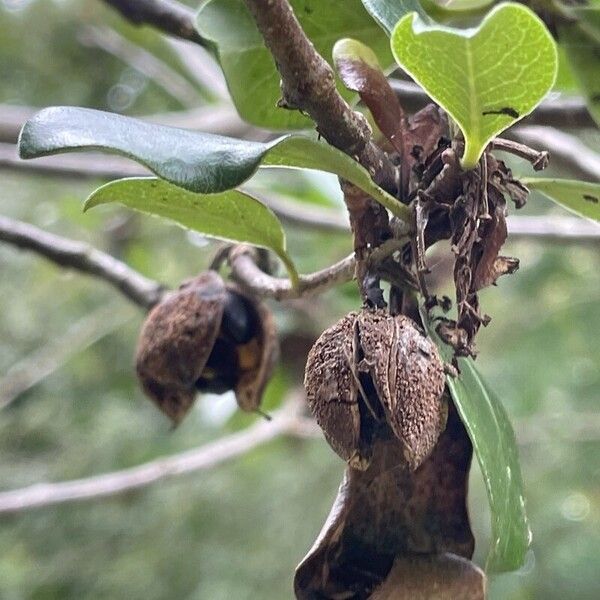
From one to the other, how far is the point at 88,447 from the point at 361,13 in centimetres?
239

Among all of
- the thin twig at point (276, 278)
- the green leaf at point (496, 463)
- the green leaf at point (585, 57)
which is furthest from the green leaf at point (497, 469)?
the green leaf at point (585, 57)

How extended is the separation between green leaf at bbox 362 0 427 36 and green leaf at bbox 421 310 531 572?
0.21 meters

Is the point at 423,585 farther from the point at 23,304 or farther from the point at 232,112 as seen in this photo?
the point at 23,304

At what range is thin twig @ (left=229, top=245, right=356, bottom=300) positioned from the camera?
0.81 metres

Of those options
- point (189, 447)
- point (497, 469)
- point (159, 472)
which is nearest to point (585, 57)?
point (497, 469)

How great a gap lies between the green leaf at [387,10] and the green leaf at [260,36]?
0.15 m

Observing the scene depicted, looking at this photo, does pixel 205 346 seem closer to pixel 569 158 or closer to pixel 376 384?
pixel 376 384

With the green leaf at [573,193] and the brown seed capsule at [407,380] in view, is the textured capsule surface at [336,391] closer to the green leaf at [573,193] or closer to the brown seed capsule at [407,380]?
the brown seed capsule at [407,380]

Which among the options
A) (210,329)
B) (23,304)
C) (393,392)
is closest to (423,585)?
(393,392)

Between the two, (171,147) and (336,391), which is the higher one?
(171,147)

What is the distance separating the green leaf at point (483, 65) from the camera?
0.57m

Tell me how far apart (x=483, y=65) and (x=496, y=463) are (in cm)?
27

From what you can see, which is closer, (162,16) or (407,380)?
(407,380)

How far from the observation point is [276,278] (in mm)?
1021
